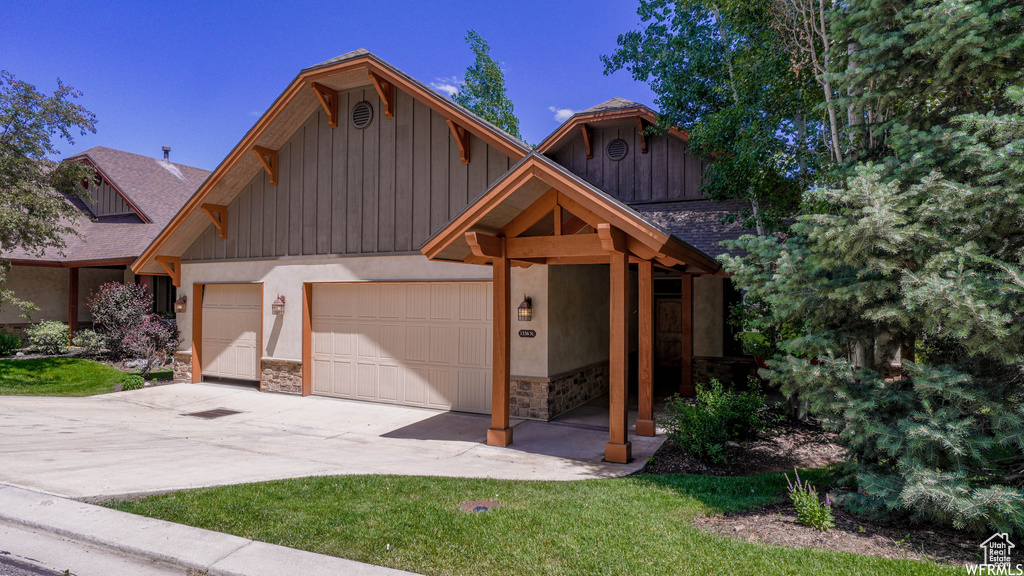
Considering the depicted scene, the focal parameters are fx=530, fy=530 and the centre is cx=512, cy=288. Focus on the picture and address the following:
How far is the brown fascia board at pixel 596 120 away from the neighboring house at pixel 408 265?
4 centimetres

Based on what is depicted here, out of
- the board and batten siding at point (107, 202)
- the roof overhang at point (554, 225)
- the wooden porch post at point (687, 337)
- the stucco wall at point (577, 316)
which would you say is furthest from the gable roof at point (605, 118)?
the board and batten siding at point (107, 202)

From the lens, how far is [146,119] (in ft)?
74.1

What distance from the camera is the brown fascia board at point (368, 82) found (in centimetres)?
885

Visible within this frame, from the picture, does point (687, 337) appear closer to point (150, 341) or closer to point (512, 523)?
point (512, 523)

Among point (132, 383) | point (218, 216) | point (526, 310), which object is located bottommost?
point (132, 383)

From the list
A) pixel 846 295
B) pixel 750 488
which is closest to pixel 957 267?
pixel 846 295

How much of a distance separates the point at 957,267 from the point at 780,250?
1.27m

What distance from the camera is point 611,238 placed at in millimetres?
6086

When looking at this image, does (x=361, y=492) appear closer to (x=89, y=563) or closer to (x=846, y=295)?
(x=89, y=563)

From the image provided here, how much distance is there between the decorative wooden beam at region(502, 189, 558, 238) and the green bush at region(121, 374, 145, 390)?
9.86 meters

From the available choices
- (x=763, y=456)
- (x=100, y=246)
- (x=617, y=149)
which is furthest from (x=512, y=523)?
(x=100, y=246)

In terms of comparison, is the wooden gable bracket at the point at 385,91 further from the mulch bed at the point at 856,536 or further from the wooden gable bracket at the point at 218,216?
the mulch bed at the point at 856,536

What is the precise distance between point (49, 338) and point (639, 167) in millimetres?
17177

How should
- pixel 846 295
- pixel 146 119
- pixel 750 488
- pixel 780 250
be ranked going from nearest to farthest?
pixel 846 295, pixel 780 250, pixel 750 488, pixel 146 119
